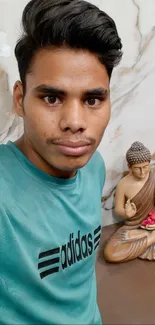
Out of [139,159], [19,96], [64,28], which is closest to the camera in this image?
[64,28]

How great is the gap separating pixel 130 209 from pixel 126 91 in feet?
1.41

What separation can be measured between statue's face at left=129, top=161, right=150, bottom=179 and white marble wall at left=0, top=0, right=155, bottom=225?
0.13 m

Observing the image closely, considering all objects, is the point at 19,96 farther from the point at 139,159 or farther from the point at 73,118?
the point at 139,159

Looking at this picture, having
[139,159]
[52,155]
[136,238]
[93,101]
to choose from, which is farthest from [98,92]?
[136,238]

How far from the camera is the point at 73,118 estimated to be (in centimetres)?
62

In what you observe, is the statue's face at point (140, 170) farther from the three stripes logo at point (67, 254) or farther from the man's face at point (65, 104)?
the man's face at point (65, 104)

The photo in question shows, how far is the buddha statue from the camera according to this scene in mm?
1343

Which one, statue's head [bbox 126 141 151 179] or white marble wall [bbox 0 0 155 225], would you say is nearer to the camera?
white marble wall [bbox 0 0 155 225]

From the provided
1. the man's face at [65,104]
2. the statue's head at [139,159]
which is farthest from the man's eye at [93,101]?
the statue's head at [139,159]

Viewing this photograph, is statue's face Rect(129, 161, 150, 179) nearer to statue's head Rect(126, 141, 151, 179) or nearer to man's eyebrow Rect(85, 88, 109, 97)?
statue's head Rect(126, 141, 151, 179)

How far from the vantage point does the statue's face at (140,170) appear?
4.48 ft

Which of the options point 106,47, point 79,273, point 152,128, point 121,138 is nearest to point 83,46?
point 106,47

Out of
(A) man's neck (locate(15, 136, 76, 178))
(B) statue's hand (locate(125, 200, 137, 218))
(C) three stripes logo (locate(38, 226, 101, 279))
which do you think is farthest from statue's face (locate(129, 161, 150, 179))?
(A) man's neck (locate(15, 136, 76, 178))

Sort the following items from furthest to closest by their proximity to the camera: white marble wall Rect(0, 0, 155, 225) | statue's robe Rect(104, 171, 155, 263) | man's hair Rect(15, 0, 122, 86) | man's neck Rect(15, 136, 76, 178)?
statue's robe Rect(104, 171, 155, 263) → white marble wall Rect(0, 0, 155, 225) → man's neck Rect(15, 136, 76, 178) → man's hair Rect(15, 0, 122, 86)
